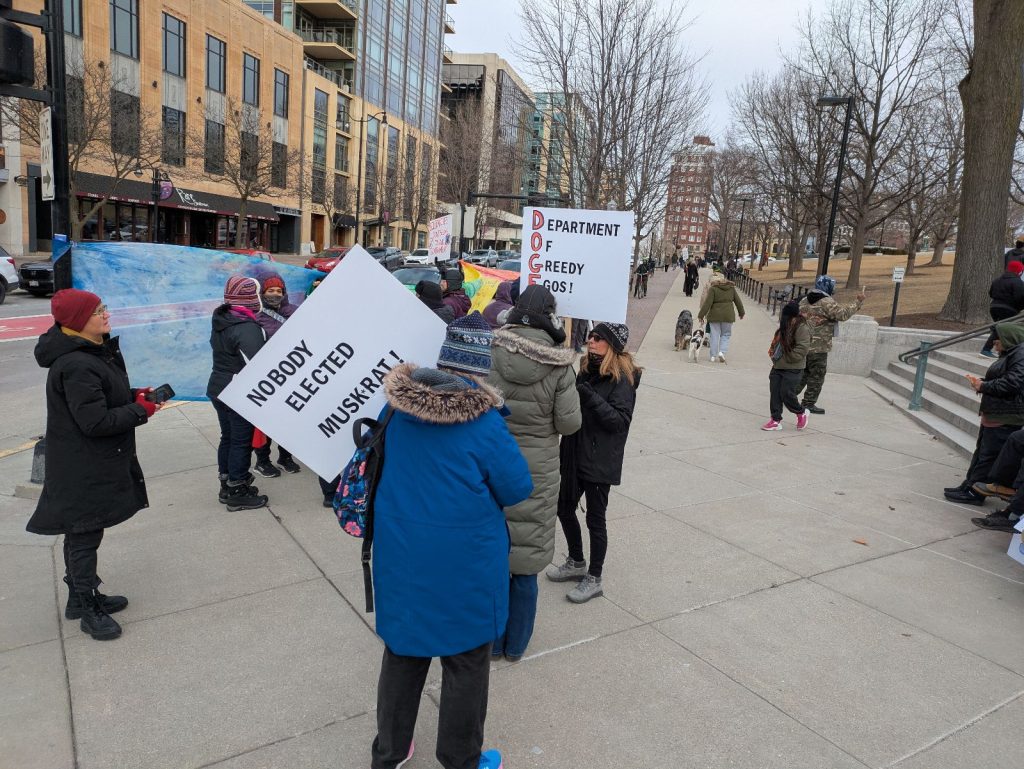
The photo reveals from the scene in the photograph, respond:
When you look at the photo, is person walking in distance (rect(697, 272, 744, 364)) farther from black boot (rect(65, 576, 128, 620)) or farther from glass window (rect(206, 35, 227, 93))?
glass window (rect(206, 35, 227, 93))

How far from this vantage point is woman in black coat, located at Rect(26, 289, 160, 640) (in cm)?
336

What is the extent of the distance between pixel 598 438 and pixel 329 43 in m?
60.2

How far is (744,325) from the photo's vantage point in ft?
71.7

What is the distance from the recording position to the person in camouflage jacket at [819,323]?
9211 millimetres

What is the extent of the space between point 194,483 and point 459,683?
435 cm

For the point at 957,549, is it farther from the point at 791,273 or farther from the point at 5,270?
the point at 791,273

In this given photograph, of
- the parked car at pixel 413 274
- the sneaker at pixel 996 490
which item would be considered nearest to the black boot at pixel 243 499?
the sneaker at pixel 996 490

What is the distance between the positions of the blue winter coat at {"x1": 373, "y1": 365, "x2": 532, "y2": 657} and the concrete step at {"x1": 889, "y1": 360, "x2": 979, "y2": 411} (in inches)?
338

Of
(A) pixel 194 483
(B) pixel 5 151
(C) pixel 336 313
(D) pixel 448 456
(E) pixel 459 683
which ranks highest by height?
(B) pixel 5 151

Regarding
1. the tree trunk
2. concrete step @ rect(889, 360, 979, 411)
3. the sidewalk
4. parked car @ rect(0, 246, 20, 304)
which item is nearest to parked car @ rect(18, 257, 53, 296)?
parked car @ rect(0, 246, 20, 304)

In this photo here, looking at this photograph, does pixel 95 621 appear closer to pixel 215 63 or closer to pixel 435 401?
pixel 435 401

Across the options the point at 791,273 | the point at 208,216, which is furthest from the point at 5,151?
the point at 791,273

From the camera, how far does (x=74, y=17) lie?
31.6 metres

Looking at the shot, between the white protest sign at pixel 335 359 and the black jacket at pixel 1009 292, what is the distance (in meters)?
7.72
